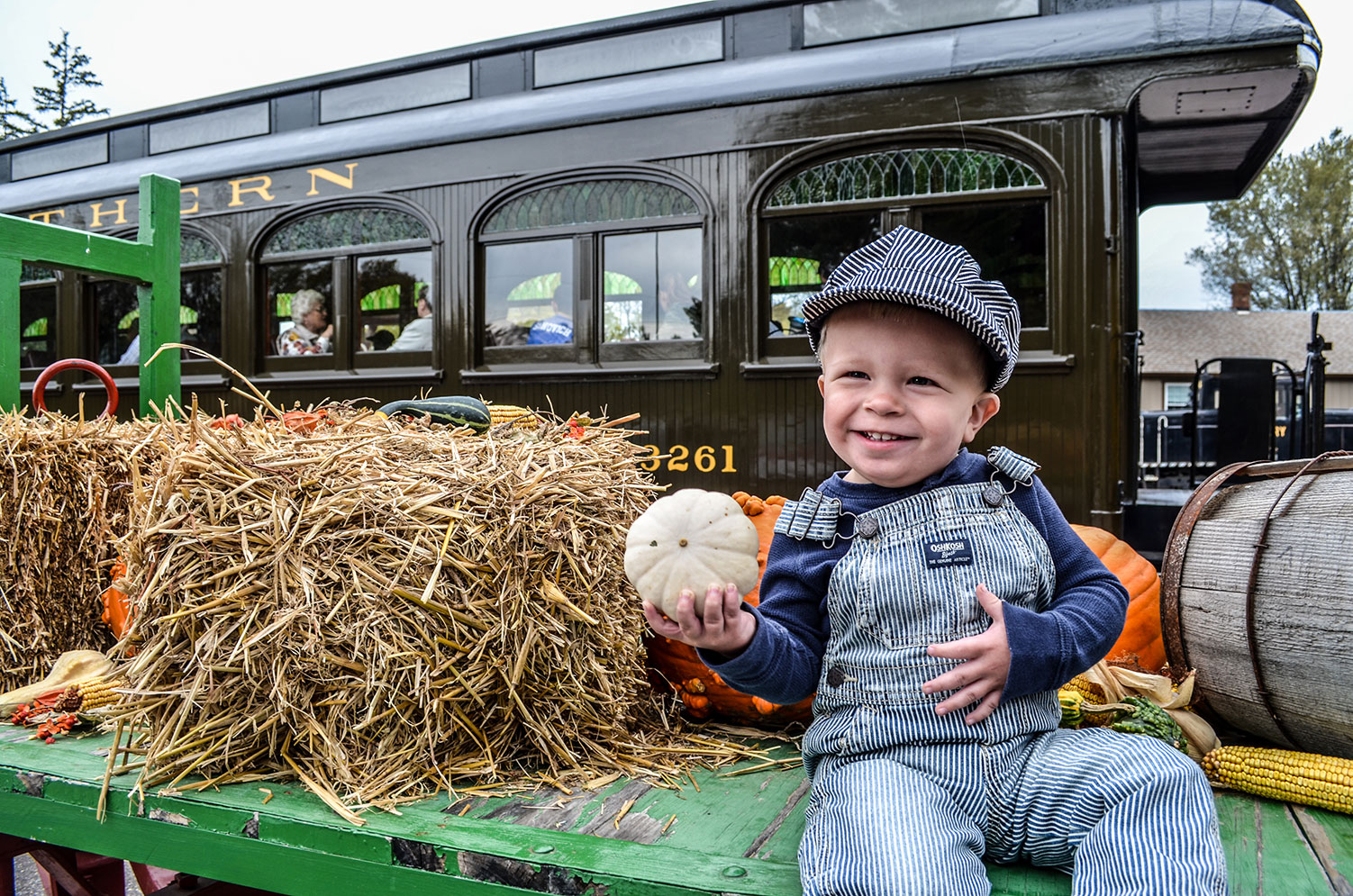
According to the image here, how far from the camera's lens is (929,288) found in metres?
1.43

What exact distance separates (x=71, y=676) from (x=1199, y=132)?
6242mm

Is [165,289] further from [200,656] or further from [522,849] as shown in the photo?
[522,849]

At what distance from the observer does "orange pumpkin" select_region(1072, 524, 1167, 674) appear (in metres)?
2.48

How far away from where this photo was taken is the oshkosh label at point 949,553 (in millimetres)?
1510

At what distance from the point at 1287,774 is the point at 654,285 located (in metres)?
4.23

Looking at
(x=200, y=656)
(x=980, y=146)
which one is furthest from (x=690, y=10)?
(x=200, y=656)

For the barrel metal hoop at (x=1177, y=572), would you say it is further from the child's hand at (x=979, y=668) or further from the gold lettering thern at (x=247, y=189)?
the gold lettering thern at (x=247, y=189)

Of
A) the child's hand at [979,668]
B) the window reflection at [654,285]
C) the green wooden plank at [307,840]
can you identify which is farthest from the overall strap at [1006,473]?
the window reflection at [654,285]

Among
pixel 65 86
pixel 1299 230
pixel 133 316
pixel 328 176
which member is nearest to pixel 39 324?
pixel 133 316

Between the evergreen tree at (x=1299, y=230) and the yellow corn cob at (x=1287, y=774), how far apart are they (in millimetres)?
43941

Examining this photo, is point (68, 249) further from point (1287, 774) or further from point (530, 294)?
point (1287, 774)

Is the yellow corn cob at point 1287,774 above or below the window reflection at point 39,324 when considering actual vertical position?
below

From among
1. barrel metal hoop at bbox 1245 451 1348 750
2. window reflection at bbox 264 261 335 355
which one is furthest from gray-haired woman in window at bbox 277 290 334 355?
barrel metal hoop at bbox 1245 451 1348 750

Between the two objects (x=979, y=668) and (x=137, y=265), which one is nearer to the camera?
(x=979, y=668)
